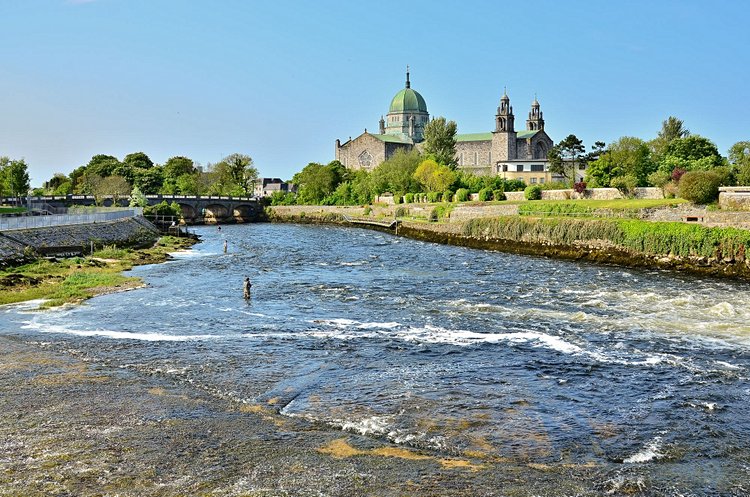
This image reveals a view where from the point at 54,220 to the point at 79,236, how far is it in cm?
288

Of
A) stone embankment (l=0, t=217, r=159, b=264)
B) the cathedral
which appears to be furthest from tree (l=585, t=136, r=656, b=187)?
stone embankment (l=0, t=217, r=159, b=264)

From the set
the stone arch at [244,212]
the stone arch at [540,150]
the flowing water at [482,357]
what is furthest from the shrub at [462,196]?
the stone arch at [540,150]

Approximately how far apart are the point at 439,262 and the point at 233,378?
40.1 metres

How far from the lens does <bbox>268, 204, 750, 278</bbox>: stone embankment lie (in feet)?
171

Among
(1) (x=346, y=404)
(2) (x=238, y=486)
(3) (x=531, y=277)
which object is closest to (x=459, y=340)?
(1) (x=346, y=404)

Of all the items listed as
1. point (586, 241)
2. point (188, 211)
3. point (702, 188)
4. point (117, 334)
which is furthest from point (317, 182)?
point (117, 334)

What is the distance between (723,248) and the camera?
5259 centimetres

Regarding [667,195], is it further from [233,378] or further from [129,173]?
[129,173]

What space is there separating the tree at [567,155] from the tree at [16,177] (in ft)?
312

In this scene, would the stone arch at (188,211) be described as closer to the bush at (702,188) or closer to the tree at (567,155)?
the tree at (567,155)

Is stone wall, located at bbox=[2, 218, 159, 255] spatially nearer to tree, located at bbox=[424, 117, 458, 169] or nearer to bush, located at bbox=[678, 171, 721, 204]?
bush, located at bbox=[678, 171, 721, 204]

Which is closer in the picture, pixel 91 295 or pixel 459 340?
pixel 459 340

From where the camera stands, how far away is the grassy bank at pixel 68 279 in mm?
39531

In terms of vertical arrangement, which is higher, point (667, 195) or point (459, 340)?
point (667, 195)
